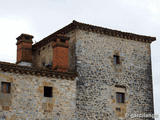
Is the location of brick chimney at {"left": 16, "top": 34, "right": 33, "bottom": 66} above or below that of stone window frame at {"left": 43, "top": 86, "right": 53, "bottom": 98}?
above

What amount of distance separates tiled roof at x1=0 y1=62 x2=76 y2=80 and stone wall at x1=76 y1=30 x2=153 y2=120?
110cm

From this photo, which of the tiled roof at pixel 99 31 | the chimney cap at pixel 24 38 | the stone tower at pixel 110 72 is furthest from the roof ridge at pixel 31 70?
the chimney cap at pixel 24 38

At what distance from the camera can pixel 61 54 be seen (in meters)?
25.9

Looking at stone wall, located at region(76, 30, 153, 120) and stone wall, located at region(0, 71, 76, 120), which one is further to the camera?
stone wall, located at region(76, 30, 153, 120)

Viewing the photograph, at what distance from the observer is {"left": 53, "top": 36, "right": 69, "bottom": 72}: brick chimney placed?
25.5 m

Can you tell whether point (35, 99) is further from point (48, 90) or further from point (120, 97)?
point (120, 97)

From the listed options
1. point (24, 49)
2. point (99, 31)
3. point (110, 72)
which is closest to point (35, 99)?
point (110, 72)

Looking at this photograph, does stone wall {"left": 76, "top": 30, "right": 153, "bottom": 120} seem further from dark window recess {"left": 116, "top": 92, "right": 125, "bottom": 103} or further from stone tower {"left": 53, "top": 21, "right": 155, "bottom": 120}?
dark window recess {"left": 116, "top": 92, "right": 125, "bottom": 103}

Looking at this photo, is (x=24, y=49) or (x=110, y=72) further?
(x=24, y=49)

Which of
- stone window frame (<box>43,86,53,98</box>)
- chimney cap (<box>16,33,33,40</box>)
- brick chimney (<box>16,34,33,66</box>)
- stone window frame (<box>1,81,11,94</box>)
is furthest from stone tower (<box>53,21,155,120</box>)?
stone window frame (<box>1,81,11,94</box>)

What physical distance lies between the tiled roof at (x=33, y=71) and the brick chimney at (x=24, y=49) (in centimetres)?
551

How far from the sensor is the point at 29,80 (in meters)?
23.8

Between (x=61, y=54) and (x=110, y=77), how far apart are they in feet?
12.3

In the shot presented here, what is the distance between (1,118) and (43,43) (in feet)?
26.8
